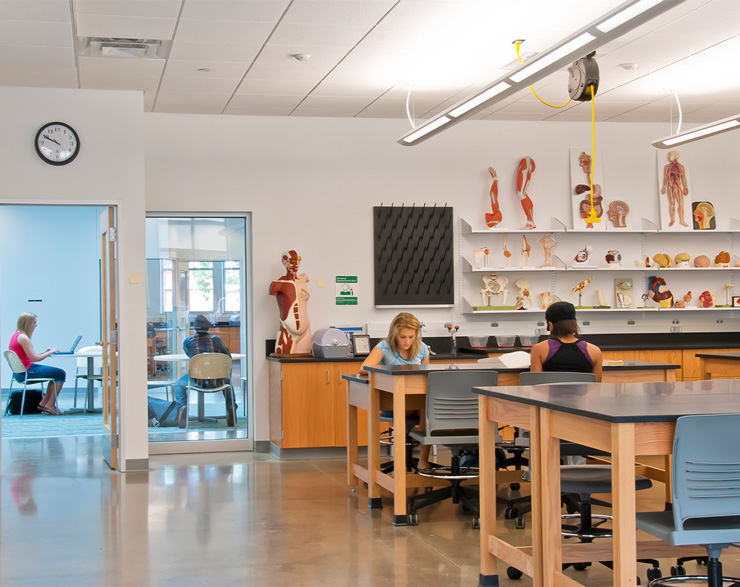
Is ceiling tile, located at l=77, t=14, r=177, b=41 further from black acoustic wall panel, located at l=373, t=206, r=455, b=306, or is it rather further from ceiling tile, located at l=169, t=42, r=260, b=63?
black acoustic wall panel, located at l=373, t=206, r=455, b=306

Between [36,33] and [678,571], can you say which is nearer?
[678,571]

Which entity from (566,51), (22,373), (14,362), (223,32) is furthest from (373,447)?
(22,373)

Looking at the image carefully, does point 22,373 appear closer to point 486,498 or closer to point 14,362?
point 14,362

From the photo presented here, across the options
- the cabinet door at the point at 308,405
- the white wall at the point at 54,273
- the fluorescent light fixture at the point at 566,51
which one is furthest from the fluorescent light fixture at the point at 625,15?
the white wall at the point at 54,273

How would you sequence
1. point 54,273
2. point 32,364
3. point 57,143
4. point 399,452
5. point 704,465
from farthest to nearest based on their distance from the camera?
point 54,273
point 32,364
point 57,143
point 399,452
point 704,465

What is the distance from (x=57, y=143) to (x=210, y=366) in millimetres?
2345

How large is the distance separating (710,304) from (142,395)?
537cm

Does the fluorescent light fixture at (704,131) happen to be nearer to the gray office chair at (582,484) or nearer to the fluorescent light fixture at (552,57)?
the fluorescent light fixture at (552,57)

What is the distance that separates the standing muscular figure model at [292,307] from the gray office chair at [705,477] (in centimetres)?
492

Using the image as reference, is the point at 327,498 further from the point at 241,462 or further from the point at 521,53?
the point at 521,53

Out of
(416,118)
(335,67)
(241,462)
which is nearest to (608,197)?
(416,118)

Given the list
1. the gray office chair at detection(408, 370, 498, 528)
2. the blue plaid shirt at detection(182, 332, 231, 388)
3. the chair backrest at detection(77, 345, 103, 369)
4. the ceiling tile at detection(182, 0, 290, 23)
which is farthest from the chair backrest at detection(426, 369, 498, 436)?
the chair backrest at detection(77, 345, 103, 369)

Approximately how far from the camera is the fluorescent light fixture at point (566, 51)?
369 cm

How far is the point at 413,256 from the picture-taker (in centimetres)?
771
